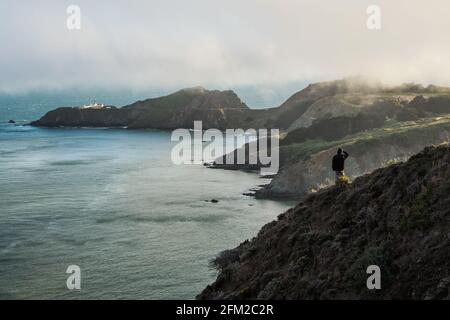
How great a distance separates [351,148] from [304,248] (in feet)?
239

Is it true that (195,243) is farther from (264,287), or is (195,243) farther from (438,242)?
(438,242)

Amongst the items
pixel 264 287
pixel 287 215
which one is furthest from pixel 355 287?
pixel 287 215

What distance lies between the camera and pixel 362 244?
24188 millimetres

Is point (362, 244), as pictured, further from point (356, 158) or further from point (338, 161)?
point (356, 158)

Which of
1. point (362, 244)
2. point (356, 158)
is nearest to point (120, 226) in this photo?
point (362, 244)

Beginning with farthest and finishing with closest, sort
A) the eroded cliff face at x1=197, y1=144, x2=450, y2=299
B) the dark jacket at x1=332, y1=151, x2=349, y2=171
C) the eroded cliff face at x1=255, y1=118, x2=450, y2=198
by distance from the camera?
the eroded cliff face at x1=255, y1=118, x2=450, y2=198 → the dark jacket at x1=332, y1=151, x2=349, y2=171 → the eroded cliff face at x1=197, y1=144, x2=450, y2=299

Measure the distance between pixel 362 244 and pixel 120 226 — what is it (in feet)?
145

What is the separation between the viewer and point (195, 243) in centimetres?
5781

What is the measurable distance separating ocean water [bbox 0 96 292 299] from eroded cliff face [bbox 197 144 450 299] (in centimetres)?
1467

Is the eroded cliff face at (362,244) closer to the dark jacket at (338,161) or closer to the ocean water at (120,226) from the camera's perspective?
the dark jacket at (338,161)

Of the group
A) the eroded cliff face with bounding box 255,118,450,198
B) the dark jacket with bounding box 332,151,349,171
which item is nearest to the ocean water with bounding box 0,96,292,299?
the eroded cliff face with bounding box 255,118,450,198

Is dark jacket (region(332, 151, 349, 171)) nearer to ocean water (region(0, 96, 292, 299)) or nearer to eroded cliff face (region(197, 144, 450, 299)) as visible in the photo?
eroded cliff face (region(197, 144, 450, 299))

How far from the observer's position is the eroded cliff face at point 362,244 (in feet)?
67.1

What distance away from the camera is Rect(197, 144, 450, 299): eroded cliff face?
805 inches
